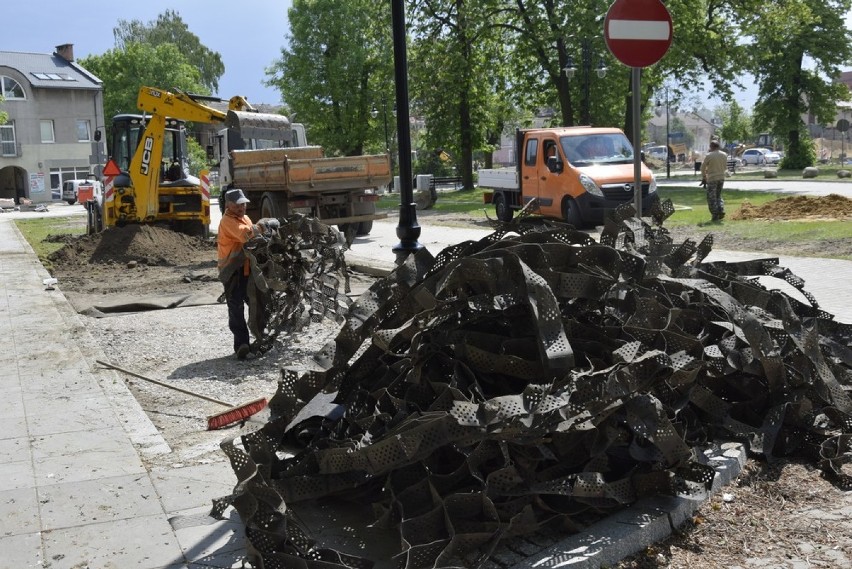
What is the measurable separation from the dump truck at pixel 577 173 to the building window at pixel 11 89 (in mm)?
63228

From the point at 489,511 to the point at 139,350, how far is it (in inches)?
266

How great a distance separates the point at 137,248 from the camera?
19.8m

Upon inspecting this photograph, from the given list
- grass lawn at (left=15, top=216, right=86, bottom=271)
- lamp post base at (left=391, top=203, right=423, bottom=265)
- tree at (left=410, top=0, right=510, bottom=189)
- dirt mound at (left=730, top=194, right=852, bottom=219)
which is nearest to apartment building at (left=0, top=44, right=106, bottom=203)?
grass lawn at (left=15, top=216, right=86, bottom=271)

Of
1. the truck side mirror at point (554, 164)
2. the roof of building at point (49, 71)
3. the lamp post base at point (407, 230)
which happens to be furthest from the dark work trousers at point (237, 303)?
the roof of building at point (49, 71)

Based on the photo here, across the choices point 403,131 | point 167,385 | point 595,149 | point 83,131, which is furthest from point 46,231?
point 83,131

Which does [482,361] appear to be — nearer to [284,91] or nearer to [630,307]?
[630,307]

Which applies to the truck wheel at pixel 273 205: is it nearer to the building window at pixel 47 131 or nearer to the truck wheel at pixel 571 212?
the truck wheel at pixel 571 212

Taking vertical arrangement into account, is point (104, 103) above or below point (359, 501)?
above

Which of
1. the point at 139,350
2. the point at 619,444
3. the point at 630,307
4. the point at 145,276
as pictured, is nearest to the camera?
the point at 619,444

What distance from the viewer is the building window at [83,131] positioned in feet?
255

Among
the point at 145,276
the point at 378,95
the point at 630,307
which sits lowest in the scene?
the point at 145,276

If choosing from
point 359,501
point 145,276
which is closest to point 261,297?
point 359,501

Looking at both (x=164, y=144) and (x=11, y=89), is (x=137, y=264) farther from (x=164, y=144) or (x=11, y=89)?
(x=11, y=89)

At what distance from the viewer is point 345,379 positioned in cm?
508
